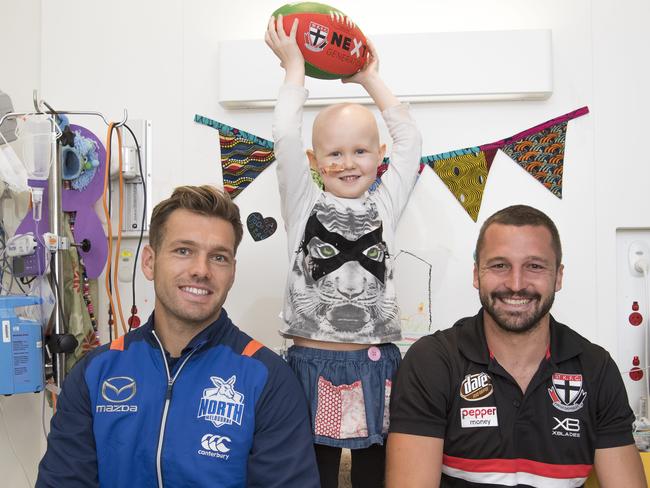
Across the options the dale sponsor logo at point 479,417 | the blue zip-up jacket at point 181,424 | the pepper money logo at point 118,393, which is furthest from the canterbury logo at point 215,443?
the dale sponsor logo at point 479,417

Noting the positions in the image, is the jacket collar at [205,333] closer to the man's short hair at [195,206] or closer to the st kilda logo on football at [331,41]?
the man's short hair at [195,206]

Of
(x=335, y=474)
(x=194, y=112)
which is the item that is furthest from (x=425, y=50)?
(x=335, y=474)

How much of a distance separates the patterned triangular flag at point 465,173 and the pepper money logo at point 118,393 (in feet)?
5.03

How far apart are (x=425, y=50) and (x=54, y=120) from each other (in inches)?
57.2

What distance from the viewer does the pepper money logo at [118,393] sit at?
4.82 ft

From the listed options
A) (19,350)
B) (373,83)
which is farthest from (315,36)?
(19,350)

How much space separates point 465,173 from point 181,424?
5.19ft

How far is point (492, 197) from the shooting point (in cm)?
254

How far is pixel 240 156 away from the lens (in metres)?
2.61

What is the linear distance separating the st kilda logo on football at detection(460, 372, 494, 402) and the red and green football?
99 centimetres

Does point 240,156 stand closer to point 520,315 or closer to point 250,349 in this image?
point 250,349

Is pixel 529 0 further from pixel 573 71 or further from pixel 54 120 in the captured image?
pixel 54 120

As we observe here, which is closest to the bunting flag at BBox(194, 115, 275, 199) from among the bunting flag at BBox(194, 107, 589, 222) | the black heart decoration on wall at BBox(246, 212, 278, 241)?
the bunting flag at BBox(194, 107, 589, 222)

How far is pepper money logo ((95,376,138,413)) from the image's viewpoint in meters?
1.47
